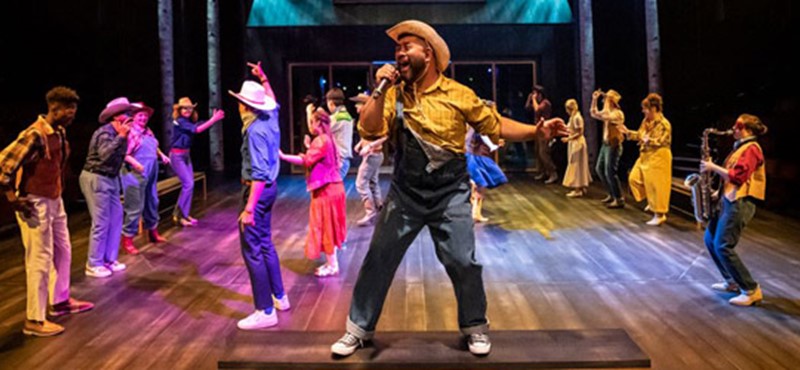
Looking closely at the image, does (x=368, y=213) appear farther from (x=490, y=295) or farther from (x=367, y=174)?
(x=490, y=295)

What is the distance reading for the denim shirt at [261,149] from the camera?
4062 millimetres

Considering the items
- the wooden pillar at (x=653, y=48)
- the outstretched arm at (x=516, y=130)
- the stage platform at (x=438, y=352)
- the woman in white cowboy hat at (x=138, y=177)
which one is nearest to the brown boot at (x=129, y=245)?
the woman in white cowboy hat at (x=138, y=177)

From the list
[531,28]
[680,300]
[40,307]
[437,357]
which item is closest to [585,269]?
[680,300]

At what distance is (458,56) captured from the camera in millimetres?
14312

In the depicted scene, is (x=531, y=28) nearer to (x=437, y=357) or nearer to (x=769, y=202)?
(x=769, y=202)

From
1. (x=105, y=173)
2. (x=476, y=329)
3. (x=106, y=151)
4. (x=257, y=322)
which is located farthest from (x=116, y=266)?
(x=476, y=329)

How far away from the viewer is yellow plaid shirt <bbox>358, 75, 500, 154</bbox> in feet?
10.8

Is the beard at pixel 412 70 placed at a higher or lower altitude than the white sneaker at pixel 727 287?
higher

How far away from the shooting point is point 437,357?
136 inches

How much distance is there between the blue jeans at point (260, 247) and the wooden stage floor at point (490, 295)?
0.28m

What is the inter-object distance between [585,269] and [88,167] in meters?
4.24

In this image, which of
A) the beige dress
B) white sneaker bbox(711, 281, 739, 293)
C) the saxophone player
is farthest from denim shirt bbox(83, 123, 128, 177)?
the beige dress

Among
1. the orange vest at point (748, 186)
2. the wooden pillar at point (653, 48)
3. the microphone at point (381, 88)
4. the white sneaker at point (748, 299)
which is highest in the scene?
the wooden pillar at point (653, 48)

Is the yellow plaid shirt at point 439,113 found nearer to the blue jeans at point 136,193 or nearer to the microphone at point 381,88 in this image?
the microphone at point 381,88
